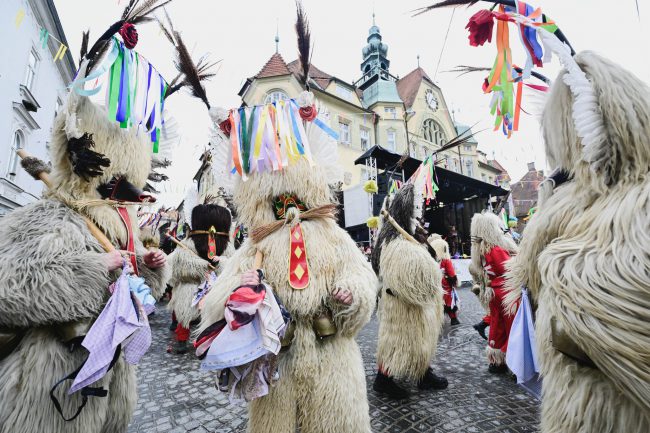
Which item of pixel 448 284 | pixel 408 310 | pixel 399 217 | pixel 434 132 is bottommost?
pixel 448 284

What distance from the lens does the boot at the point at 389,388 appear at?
→ 3.01 m

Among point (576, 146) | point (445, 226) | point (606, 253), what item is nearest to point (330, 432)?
point (606, 253)

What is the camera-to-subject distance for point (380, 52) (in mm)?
28359

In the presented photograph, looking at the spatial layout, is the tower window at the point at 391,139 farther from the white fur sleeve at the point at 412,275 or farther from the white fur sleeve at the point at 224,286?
the white fur sleeve at the point at 224,286

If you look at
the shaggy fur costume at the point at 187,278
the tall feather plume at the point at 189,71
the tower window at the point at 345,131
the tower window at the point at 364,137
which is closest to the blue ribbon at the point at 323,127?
Result: the tall feather plume at the point at 189,71

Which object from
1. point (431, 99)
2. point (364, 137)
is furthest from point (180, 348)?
point (431, 99)

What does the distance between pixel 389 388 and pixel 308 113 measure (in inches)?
106

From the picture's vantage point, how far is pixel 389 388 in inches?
121

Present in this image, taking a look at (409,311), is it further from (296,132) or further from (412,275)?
(296,132)

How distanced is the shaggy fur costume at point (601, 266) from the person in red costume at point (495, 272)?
7.44ft

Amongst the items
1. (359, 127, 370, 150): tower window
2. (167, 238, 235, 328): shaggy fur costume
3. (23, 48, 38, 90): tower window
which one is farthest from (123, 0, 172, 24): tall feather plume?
(359, 127, 370, 150): tower window

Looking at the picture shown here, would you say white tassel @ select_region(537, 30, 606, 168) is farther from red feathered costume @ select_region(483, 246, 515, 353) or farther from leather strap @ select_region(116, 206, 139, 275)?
red feathered costume @ select_region(483, 246, 515, 353)

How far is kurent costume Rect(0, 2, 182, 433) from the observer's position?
1406 mm

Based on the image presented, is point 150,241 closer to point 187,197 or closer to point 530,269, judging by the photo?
point 187,197
